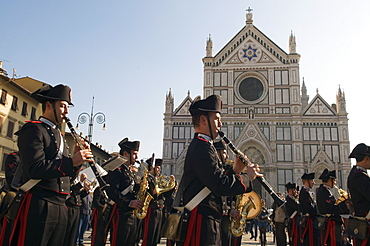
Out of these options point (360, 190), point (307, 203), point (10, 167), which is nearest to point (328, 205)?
point (307, 203)

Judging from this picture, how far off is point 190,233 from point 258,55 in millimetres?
42956

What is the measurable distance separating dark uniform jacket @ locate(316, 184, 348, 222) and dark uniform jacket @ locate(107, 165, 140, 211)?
14.2ft

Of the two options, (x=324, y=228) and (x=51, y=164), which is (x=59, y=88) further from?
(x=324, y=228)

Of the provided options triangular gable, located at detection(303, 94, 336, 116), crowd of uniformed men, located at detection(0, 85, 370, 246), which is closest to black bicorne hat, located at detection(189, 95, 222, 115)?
crowd of uniformed men, located at detection(0, 85, 370, 246)

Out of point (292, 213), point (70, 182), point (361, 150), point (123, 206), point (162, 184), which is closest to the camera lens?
point (70, 182)

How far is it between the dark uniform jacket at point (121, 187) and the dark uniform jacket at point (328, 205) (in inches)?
170

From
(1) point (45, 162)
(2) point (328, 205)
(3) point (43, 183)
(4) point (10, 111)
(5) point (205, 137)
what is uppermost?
(4) point (10, 111)

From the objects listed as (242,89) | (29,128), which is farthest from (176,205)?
(242,89)

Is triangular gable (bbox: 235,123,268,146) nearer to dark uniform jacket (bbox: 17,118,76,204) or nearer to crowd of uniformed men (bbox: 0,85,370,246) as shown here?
crowd of uniformed men (bbox: 0,85,370,246)

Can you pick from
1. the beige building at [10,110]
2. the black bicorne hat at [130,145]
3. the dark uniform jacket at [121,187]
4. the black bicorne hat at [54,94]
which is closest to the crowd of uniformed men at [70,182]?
the black bicorne hat at [54,94]

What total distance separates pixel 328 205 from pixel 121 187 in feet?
15.3

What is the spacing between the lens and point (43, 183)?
397 cm

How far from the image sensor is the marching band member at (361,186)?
17.7ft

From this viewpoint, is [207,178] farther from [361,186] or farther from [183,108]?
[183,108]
